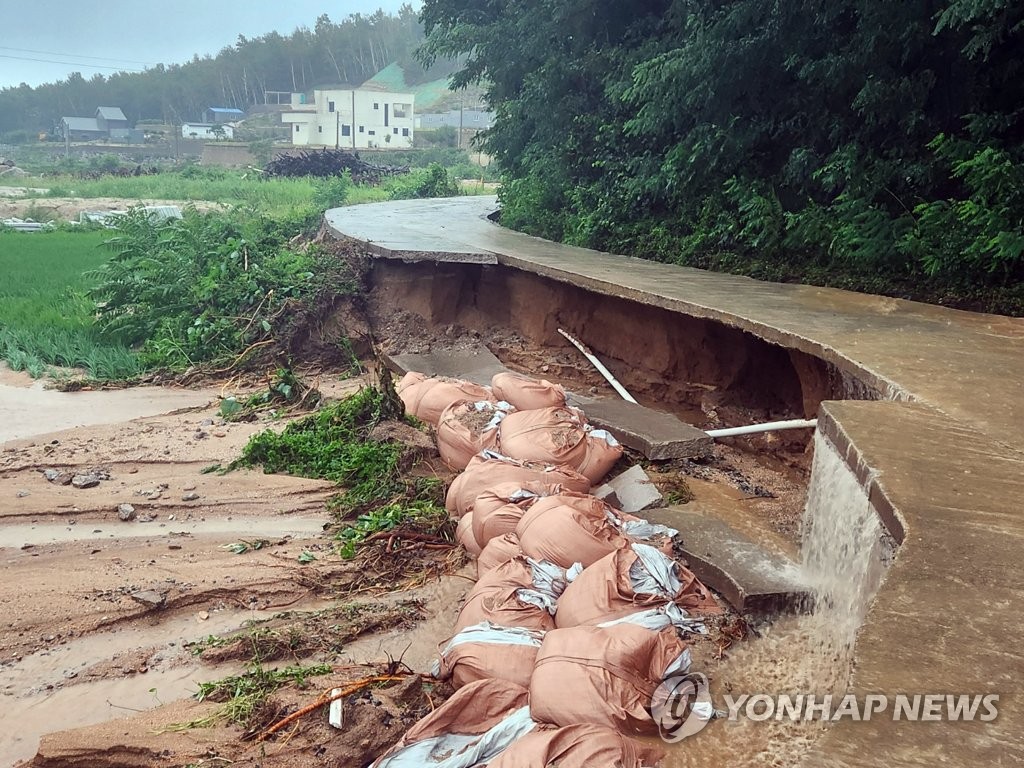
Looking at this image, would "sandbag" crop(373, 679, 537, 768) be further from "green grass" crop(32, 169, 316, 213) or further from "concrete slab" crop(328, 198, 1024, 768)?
"green grass" crop(32, 169, 316, 213)

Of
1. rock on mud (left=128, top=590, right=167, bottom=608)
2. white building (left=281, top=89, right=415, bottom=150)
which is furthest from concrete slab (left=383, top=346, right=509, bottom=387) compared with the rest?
white building (left=281, top=89, right=415, bottom=150)

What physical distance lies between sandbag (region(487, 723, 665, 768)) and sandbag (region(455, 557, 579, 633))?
2.63 feet

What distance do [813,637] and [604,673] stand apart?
1.04 meters

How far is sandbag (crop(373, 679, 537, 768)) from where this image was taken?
2334 millimetres

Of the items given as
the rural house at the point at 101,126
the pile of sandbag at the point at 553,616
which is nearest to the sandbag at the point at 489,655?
the pile of sandbag at the point at 553,616

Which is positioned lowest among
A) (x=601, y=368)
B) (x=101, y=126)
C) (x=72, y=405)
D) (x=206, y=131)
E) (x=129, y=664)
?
(x=72, y=405)

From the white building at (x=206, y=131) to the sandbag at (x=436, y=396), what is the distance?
51.3 m

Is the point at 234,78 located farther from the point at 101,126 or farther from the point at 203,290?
the point at 203,290

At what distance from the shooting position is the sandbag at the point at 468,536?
4059 millimetres

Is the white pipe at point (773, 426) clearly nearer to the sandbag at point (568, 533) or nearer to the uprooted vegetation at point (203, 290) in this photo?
the sandbag at point (568, 533)

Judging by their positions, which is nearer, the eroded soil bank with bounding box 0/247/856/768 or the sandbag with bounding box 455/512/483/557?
the eroded soil bank with bounding box 0/247/856/768

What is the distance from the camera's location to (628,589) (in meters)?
3.12

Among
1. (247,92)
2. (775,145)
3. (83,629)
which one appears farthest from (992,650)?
(247,92)

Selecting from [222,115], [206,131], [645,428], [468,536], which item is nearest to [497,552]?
[468,536]
